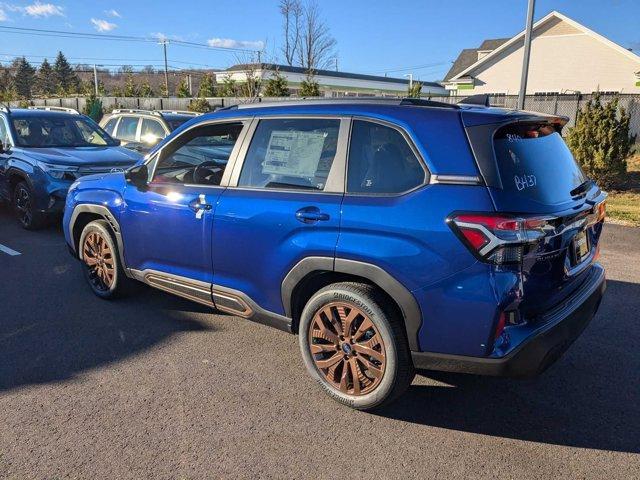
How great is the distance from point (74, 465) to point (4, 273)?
3939 millimetres

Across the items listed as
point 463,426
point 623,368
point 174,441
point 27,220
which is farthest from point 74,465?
point 27,220

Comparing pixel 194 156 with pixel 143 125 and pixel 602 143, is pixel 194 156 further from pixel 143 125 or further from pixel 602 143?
pixel 602 143

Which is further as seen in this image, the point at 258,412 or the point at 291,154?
the point at 291,154

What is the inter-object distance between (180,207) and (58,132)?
5806mm

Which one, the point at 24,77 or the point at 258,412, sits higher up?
the point at 24,77

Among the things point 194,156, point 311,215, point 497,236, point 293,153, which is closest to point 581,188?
point 497,236

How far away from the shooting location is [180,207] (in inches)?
156

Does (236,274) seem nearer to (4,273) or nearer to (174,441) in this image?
(174,441)

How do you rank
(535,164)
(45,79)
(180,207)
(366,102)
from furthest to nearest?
(45,79) → (180,207) → (366,102) → (535,164)

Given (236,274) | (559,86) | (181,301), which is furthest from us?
(559,86)

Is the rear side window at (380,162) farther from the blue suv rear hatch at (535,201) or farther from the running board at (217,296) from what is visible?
the running board at (217,296)

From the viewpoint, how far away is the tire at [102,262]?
15.6 feet

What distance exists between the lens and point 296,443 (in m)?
2.89

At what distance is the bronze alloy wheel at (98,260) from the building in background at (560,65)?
34.7 meters
